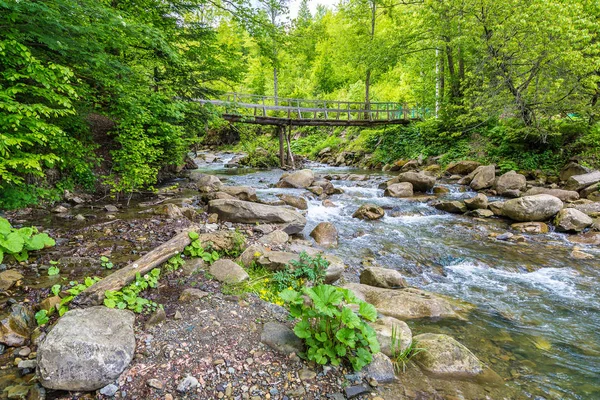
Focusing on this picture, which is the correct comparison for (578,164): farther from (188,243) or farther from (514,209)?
(188,243)

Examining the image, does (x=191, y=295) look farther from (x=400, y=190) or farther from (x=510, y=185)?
(x=510, y=185)

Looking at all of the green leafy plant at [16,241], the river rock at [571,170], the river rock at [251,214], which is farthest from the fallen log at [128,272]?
the river rock at [571,170]

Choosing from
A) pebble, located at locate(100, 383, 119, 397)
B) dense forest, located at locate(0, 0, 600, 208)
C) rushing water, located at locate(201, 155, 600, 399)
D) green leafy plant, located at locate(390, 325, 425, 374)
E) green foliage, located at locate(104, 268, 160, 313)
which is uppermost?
dense forest, located at locate(0, 0, 600, 208)

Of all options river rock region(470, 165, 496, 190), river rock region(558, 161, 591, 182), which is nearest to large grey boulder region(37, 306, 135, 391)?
river rock region(470, 165, 496, 190)

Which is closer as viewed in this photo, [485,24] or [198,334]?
[198,334]

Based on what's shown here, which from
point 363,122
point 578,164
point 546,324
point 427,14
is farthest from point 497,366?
point 363,122

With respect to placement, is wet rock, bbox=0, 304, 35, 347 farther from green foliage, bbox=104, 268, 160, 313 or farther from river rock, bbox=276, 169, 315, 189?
river rock, bbox=276, 169, 315, 189

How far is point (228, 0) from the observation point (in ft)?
23.5

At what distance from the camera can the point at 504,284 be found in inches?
197

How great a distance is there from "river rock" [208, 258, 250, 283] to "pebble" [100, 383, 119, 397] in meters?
1.72

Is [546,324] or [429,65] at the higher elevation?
[429,65]

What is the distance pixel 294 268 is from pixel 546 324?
3.27 metres

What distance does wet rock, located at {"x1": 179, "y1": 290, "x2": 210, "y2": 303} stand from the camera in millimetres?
3380

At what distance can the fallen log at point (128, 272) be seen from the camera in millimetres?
3018
